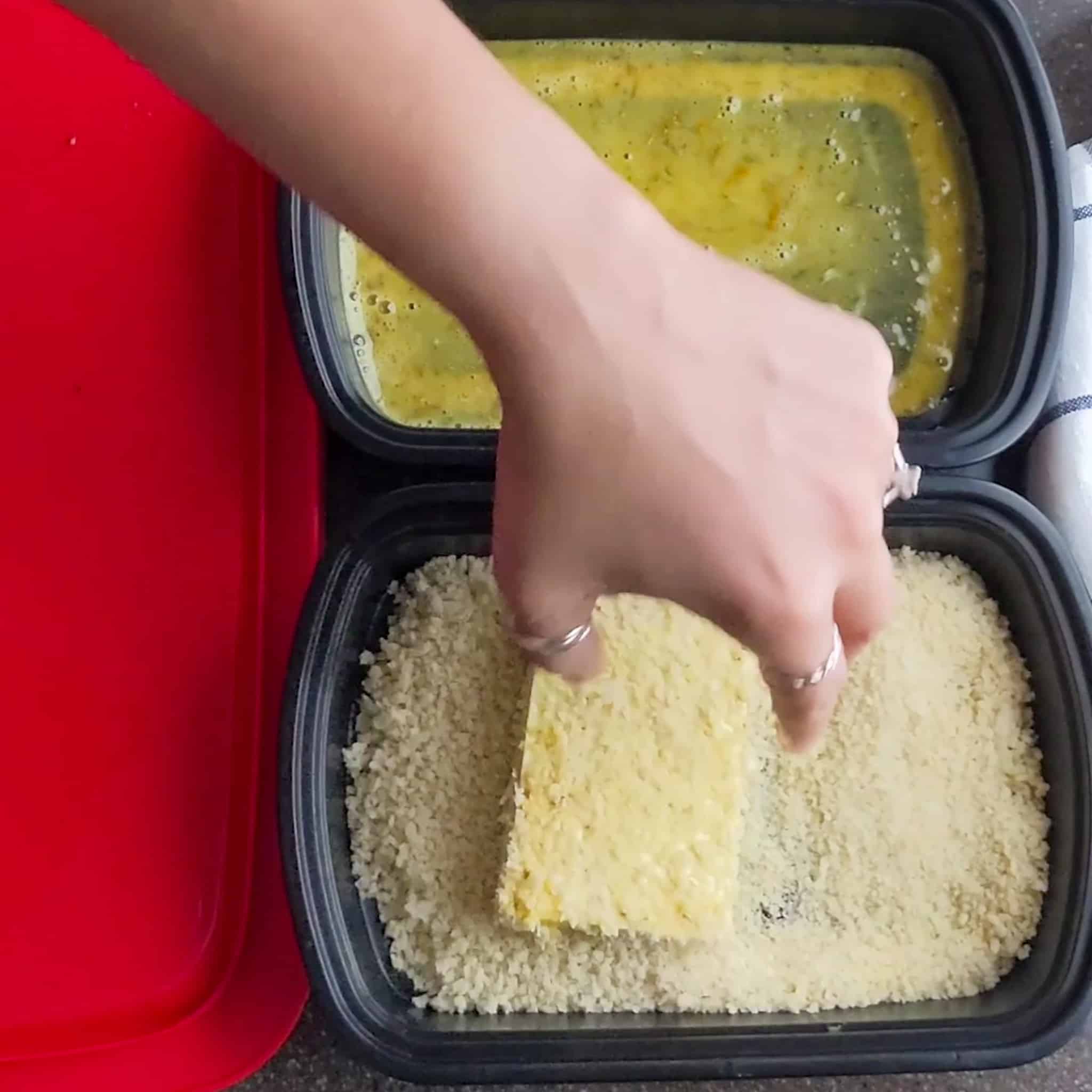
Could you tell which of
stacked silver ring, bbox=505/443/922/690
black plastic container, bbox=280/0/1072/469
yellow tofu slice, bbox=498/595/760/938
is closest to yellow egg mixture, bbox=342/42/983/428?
black plastic container, bbox=280/0/1072/469

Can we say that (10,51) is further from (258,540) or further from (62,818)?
(62,818)

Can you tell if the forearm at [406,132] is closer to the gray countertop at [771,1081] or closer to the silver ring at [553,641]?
the silver ring at [553,641]

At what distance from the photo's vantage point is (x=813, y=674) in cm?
43

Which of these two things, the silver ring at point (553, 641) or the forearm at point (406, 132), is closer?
the forearm at point (406, 132)

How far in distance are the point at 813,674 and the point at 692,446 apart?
0.11 m

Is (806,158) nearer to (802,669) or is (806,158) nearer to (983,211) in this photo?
(983,211)

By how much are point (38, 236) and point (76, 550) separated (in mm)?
219

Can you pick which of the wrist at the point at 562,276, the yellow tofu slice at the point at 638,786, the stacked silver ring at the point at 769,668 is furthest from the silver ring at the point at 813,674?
the yellow tofu slice at the point at 638,786

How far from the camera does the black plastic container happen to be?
2.32ft

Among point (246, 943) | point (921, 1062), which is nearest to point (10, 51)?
point (246, 943)

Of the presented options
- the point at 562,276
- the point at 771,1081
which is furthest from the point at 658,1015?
the point at 562,276

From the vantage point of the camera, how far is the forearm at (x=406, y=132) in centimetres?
30

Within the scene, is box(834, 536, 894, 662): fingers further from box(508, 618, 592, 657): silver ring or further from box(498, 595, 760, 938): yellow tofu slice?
box(498, 595, 760, 938): yellow tofu slice

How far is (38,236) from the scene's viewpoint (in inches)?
31.9
